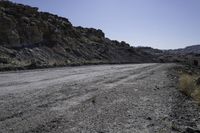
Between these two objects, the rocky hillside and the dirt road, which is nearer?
the dirt road

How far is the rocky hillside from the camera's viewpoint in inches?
1772

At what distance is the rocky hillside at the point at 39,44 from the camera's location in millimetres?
45000

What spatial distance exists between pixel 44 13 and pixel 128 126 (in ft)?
218

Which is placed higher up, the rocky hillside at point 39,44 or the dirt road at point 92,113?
the rocky hillside at point 39,44

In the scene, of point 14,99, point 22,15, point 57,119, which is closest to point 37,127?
point 57,119

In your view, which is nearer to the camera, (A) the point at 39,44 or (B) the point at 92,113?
(B) the point at 92,113

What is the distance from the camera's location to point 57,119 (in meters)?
8.78

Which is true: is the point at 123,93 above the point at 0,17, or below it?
below

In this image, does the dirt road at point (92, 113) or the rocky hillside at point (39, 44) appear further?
the rocky hillside at point (39, 44)

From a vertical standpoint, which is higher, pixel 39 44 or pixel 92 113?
pixel 39 44

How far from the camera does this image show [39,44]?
5538cm

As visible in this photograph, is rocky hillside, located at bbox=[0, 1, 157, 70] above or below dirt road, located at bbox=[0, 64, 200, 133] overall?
above

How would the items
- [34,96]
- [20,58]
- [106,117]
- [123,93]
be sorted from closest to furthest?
[106,117], [34,96], [123,93], [20,58]

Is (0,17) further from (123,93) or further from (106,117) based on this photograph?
(106,117)
